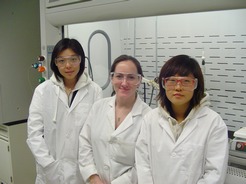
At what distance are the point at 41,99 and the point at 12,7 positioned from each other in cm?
159

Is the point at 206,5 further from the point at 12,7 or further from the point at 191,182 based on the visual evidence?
the point at 12,7

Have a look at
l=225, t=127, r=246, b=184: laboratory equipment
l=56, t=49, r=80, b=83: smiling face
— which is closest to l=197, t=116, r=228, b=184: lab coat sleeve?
l=225, t=127, r=246, b=184: laboratory equipment

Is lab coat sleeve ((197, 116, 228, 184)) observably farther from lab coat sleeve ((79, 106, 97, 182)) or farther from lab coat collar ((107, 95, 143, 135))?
lab coat sleeve ((79, 106, 97, 182))

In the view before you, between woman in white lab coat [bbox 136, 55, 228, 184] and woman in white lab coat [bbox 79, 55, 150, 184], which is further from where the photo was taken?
woman in white lab coat [bbox 79, 55, 150, 184]

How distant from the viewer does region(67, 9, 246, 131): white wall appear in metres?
1.95

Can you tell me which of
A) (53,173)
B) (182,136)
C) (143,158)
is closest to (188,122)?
(182,136)

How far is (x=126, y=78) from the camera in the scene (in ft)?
4.73

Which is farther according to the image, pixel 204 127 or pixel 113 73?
pixel 113 73

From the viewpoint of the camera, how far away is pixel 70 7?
2.04 m

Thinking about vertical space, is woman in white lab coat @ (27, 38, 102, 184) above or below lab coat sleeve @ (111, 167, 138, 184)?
above

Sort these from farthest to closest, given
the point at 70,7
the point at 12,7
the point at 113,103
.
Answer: the point at 12,7, the point at 70,7, the point at 113,103

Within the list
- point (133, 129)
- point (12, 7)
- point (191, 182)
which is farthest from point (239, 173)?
point (12, 7)

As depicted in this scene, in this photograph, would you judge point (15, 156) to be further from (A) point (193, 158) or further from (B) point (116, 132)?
(A) point (193, 158)

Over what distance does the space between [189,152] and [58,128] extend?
0.90 m
